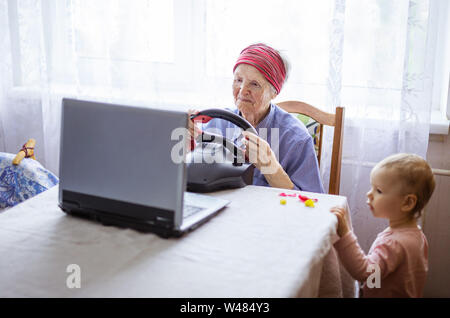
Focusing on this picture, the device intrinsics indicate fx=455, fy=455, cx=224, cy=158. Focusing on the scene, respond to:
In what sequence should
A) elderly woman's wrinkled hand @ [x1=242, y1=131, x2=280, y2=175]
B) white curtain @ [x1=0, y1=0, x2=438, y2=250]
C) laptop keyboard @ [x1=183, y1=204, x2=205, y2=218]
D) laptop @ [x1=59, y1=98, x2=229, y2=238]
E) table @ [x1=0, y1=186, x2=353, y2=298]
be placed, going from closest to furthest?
1. table @ [x1=0, y1=186, x2=353, y2=298]
2. laptop @ [x1=59, y1=98, x2=229, y2=238]
3. laptop keyboard @ [x1=183, y1=204, x2=205, y2=218]
4. elderly woman's wrinkled hand @ [x1=242, y1=131, x2=280, y2=175]
5. white curtain @ [x1=0, y1=0, x2=438, y2=250]

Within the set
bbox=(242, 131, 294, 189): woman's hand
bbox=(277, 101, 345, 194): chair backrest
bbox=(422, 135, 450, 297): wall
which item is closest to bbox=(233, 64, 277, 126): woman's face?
bbox=(277, 101, 345, 194): chair backrest

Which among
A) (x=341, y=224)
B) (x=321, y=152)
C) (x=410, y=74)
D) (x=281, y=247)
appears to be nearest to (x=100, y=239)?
(x=281, y=247)

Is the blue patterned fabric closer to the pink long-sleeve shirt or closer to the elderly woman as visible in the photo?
the elderly woman

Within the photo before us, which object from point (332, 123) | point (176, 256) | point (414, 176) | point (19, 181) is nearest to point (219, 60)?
point (332, 123)

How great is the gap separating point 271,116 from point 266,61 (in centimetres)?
19

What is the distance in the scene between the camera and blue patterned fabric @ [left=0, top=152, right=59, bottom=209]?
5.81 ft

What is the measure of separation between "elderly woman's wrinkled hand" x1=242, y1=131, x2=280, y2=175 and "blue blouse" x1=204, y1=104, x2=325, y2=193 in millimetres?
143

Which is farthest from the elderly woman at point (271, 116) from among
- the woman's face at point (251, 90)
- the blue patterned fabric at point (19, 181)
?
the blue patterned fabric at point (19, 181)

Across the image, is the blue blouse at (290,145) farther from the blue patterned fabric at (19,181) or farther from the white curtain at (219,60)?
the blue patterned fabric at (19,181)

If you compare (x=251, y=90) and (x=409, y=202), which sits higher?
(x=251, y=90)

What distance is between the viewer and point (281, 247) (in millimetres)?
875

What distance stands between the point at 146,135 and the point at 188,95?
1314 mm

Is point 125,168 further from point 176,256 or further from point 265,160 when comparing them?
point 265,160

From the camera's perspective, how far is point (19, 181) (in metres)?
1.79
